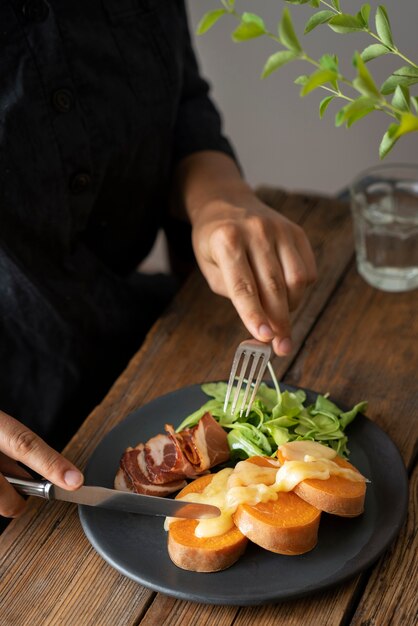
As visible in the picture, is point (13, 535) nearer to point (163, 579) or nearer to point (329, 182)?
point (163, 579)

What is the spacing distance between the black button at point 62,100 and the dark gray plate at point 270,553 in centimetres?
59

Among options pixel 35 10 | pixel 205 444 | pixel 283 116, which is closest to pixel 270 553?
pixel 205 444

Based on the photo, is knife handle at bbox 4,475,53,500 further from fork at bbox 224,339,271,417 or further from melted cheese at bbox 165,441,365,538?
fork at bbox 224,339,271,417

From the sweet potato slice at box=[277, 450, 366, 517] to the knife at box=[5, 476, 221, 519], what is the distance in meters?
0.13

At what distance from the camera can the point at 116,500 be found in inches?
43.5

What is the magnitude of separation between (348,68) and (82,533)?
1.82m

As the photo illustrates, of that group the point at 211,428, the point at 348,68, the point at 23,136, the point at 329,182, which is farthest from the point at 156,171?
the point at 329,182

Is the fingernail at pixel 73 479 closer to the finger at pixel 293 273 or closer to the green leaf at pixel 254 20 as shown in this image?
the finger at pixel 293 273

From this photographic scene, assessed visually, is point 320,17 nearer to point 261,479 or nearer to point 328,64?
point 328,64

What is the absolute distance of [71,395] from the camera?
1.57 m

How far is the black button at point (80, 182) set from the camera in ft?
4.79

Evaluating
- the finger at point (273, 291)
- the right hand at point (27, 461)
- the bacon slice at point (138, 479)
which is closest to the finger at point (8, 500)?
the right hand at point (27, 461)

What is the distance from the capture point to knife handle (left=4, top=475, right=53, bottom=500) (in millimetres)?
1114

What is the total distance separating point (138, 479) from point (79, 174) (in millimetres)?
581
